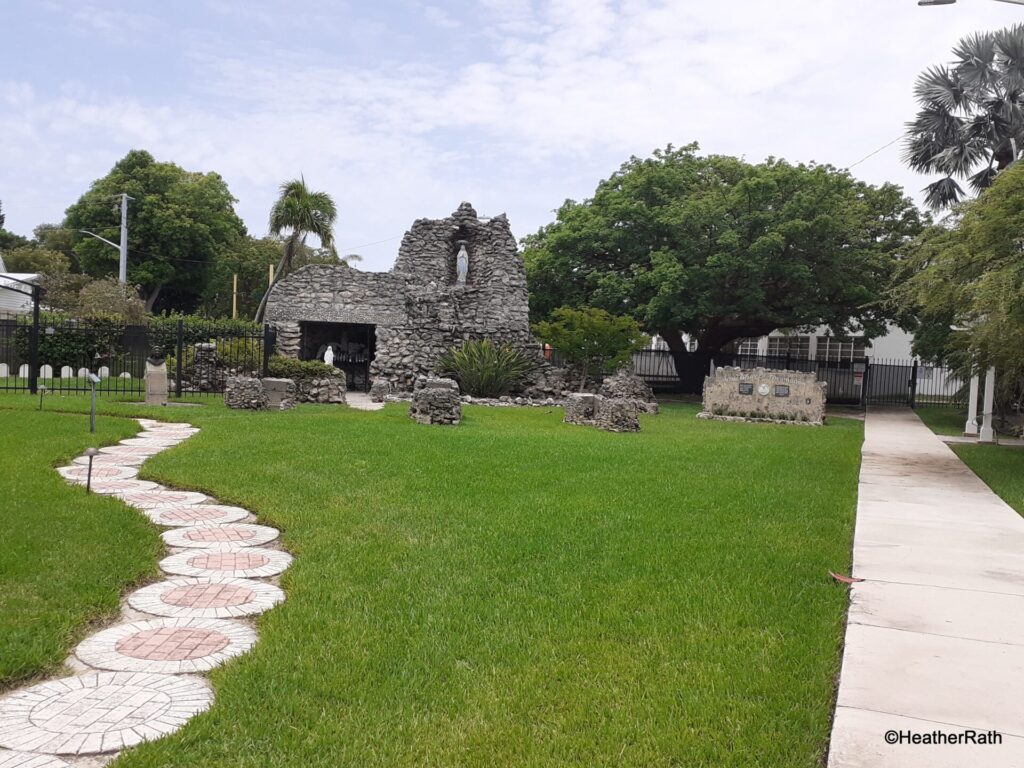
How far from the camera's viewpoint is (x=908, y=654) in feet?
11.7

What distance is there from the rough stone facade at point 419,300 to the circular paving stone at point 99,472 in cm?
1199

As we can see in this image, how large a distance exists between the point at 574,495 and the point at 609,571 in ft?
7.80

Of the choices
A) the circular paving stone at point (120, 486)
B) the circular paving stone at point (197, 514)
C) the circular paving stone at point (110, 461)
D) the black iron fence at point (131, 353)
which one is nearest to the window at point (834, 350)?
the black iron fence at point (131, 353)

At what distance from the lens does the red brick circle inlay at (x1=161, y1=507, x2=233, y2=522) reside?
590 cm

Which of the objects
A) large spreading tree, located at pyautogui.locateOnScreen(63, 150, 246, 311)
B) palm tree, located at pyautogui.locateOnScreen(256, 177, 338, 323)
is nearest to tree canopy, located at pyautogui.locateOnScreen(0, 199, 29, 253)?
large spreading tree, located at pyautogui.locateOnScreen(63, 150, 246, 311)

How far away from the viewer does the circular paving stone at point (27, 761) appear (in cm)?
246

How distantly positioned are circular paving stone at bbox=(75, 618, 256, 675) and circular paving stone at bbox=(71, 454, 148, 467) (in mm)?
4920

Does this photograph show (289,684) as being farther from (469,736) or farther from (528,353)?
(528,353)

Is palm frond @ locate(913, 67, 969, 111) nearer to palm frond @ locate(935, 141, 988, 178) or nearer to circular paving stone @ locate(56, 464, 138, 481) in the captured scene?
palm frond @ locate(935, 141, 988, 178)

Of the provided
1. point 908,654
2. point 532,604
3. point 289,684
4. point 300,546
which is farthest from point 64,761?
point 908,654

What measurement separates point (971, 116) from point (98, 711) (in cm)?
2385

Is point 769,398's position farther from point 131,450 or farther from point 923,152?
point 131,450

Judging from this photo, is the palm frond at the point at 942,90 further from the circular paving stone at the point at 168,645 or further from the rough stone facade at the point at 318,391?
the circular paving stone at the point at 168,645

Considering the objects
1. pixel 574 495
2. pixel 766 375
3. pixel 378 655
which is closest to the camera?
pixel 378 655
